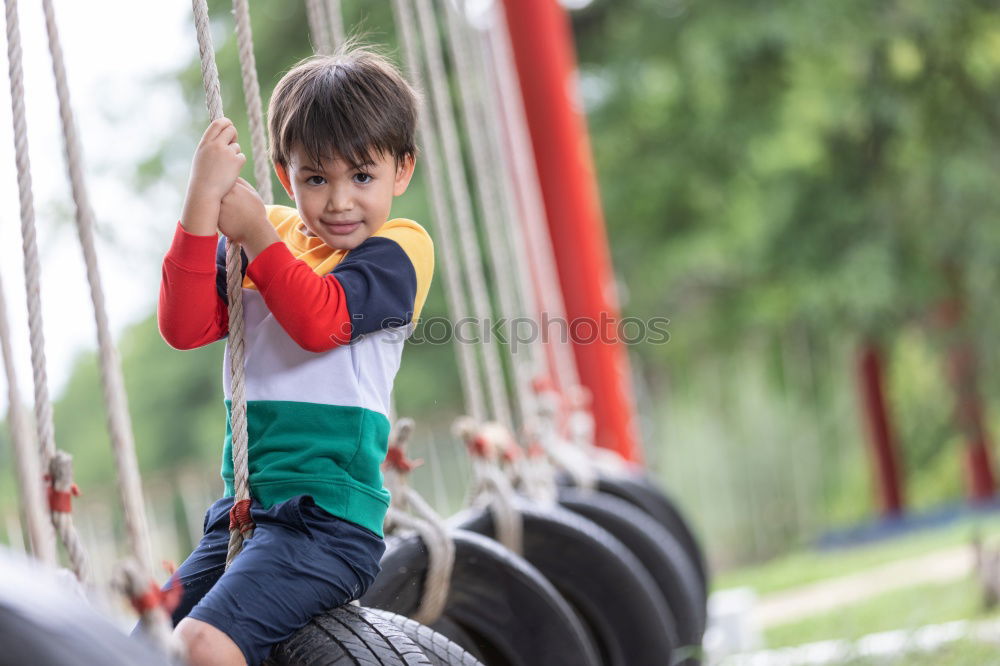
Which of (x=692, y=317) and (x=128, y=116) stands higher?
(x=128, y=116)

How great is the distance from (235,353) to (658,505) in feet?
4.48

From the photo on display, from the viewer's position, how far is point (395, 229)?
917 mm

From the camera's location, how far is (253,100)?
931mm

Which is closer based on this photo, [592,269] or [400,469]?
[400,469]

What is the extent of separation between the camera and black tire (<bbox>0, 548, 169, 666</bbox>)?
19.8 inches

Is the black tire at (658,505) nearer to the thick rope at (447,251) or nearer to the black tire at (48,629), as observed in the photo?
the thick rope at (447,251)

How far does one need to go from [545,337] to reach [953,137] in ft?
12.9

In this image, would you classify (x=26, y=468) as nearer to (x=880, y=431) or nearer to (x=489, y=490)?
(x=489, y=490)

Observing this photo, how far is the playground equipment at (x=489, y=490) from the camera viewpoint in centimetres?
75

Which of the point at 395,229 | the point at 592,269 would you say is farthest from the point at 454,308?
the point at 592,269

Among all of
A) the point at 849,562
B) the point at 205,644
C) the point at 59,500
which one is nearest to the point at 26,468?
the point at 59,500

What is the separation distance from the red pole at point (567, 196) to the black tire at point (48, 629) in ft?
7.23

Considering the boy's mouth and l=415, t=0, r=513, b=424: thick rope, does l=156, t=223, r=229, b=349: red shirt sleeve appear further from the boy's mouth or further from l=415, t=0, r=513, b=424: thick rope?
l=415, t=0, r=513, b=424: thick rope

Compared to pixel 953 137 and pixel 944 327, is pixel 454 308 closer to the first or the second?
pixel 953 137
